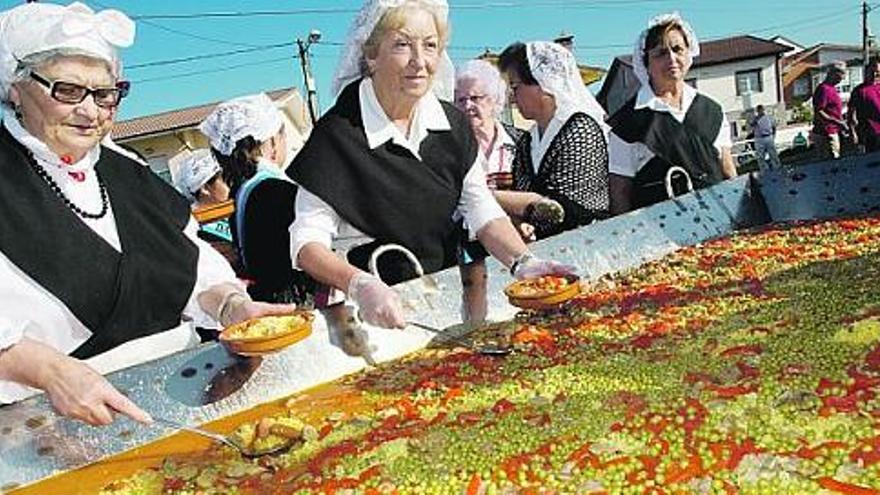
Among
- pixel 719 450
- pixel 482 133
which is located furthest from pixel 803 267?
pixel 482 133

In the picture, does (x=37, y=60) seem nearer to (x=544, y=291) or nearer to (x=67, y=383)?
(x=67, y=383)

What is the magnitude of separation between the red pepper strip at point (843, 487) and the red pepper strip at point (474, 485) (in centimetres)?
56

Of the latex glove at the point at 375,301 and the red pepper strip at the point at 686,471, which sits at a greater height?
the latex glove at the point at 375,301

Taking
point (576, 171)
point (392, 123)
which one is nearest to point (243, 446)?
point (392, 123)

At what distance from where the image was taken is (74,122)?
214cm

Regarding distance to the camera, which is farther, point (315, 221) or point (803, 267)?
point (803, 267)

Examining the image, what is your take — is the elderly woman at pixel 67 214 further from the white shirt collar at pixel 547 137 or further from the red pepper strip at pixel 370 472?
the white shirt collar at pixel 547 137

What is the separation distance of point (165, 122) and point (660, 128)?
97.2ft

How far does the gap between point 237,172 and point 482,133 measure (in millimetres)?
1413

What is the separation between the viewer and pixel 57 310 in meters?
2.18

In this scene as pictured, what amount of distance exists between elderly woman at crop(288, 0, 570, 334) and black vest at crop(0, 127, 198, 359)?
1.29ft

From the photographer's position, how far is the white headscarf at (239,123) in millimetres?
3893

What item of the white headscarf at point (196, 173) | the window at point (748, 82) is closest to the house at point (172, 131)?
the white headscarf at point (196, 173)

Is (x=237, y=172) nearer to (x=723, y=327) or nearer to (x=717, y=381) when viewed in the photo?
(x=723, y=327)
